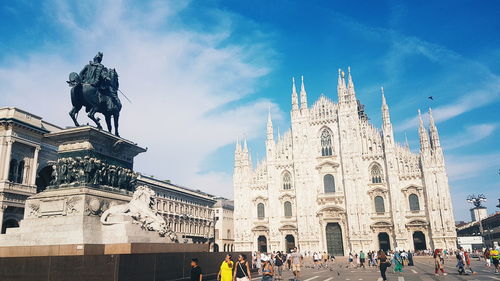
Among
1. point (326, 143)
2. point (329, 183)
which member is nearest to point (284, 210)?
point (329, 183)

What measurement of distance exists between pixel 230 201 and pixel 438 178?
46720 mm

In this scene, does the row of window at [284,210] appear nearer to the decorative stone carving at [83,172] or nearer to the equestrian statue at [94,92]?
the equestrian statue at [94,92]

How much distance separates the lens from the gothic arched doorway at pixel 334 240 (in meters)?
50.1

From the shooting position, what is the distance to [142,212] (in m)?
12.6

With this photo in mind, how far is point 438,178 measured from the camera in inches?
1838

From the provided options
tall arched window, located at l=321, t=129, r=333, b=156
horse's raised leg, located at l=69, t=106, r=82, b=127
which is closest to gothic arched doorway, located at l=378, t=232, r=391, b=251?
tall arched window, located at l=321, t=129, r=333, b=156

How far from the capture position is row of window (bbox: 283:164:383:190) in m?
50.2

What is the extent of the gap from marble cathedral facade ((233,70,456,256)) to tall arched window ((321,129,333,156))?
0.45 feet

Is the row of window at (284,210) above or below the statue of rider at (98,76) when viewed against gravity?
below

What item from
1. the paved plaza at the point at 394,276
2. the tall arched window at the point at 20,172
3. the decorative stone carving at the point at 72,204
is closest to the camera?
the decorative stone carving at the point at 72,204

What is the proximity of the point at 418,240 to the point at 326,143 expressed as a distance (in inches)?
669

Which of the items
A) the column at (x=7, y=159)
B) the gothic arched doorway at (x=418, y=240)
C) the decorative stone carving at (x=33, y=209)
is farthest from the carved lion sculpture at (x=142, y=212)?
the gothic arched doorway at (x=418, y=240)

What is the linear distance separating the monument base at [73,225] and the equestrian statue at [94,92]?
2.83m

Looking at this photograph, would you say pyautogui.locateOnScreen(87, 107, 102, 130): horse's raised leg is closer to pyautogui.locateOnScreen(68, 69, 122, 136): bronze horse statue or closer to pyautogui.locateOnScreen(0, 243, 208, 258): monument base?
pyautogui.locateOnScreen(68, 69, 122, 136): bronze horse statue
